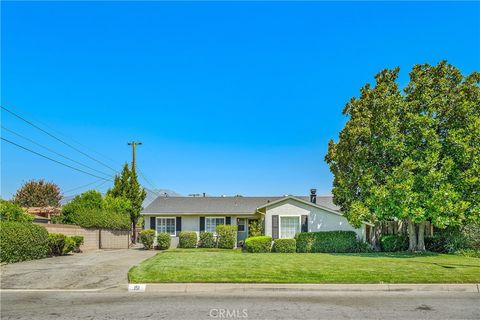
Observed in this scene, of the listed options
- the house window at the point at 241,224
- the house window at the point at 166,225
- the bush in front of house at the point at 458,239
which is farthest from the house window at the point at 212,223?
the bush in front of house at the point at 458,239

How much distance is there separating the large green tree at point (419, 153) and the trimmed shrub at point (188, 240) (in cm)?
1125

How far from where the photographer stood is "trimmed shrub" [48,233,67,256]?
21031mm

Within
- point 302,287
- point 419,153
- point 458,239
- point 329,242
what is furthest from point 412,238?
point 302,287

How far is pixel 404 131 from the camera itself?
68.6ft

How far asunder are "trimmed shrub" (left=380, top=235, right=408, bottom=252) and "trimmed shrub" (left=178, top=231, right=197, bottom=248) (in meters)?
12.4

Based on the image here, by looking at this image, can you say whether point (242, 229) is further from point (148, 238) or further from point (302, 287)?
point (302, 287)

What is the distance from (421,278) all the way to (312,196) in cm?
1821

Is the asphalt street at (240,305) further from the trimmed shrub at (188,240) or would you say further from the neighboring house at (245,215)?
the trimmed shrub at (188,240)

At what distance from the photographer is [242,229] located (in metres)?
32.0

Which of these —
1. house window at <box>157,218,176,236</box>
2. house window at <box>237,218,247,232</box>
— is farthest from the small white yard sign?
house window at <box>237,218,247,232</box>

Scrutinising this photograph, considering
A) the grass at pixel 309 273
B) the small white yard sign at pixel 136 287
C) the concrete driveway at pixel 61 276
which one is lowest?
the concrete driveway at pixel 61 276

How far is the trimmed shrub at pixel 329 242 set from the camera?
78.9 ft

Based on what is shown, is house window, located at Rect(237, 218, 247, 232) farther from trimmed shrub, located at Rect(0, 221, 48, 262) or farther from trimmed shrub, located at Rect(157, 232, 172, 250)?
trimmed shrub, located at Rect(0, 221, 48, 262)

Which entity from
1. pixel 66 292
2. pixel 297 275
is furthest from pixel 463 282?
pixel 66 292
